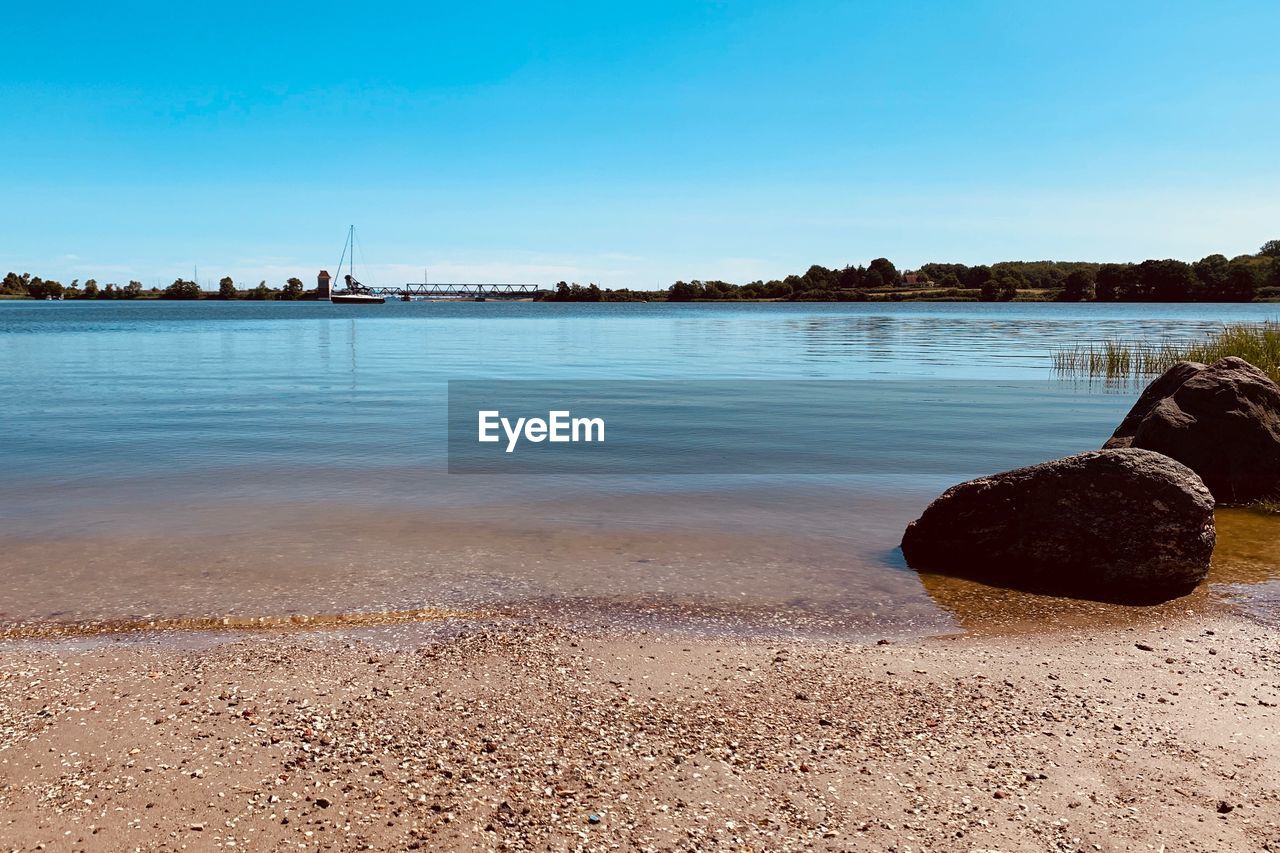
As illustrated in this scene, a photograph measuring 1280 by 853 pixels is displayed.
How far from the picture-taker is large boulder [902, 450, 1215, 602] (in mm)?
9891

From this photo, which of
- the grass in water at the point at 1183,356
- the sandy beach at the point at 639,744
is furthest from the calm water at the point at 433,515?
the grass in water at the point at 1183,356

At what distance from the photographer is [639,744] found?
246 inches

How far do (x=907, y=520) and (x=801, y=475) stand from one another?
3695 millimetres

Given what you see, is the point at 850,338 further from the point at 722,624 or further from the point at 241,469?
the point at 722,624

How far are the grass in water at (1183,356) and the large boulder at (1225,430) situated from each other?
3.14 m

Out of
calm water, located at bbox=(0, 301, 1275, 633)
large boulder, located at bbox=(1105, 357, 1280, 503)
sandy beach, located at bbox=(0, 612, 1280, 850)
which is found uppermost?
large boulder, located at bbox=(1105, 357, 1280, 503)

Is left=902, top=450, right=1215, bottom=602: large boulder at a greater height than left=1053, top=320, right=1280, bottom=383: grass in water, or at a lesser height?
lesser

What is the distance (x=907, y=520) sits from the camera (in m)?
13.5

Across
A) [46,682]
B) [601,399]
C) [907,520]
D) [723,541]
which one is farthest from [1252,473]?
[601,399]

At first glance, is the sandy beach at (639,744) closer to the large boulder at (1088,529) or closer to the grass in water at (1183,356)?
the large boulder at (1088,529)

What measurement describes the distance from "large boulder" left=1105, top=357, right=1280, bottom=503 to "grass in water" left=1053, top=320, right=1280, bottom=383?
3.14 m

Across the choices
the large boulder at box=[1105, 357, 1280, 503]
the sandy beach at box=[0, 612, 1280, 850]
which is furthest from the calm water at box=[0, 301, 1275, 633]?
the sandy beach at box=[0, 612, 1280, 850]

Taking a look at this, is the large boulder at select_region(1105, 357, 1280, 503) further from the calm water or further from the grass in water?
the grass in water

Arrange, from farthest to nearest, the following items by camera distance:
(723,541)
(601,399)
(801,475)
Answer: (601,399)
(801,475)
(723,541)
